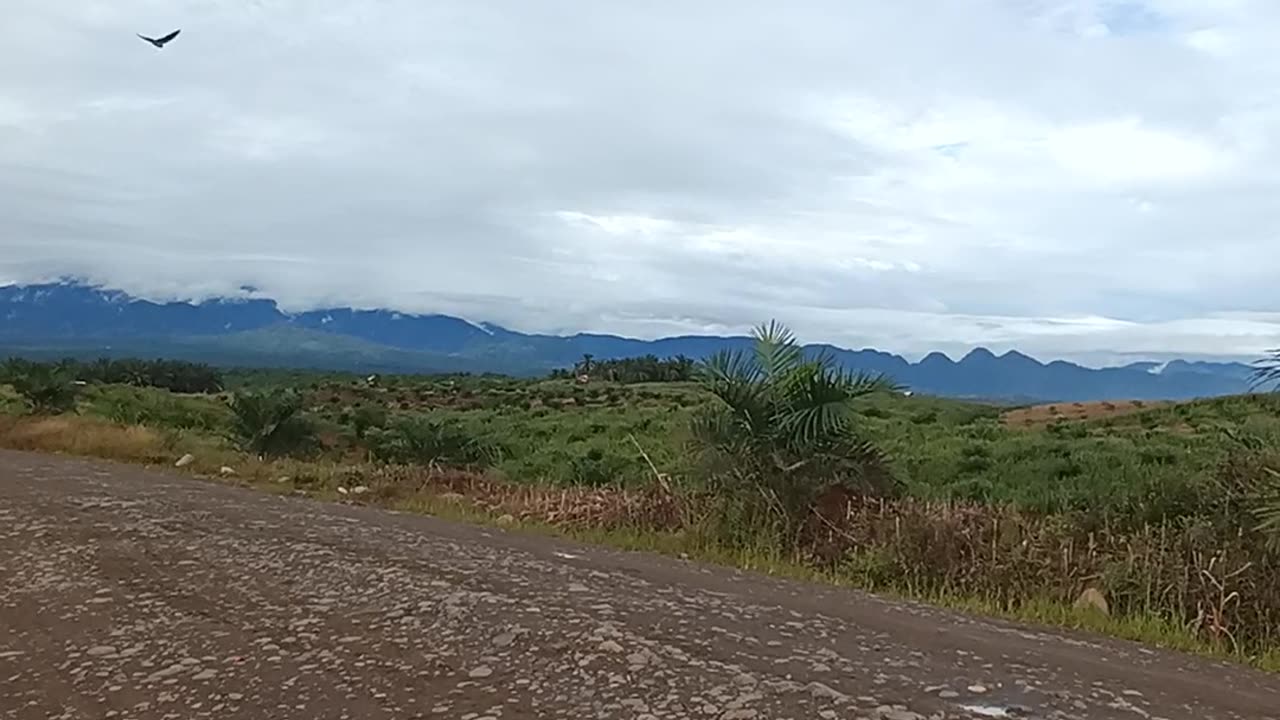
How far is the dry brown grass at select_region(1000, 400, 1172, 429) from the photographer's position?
128 feet

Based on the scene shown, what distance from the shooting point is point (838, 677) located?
18.1ft

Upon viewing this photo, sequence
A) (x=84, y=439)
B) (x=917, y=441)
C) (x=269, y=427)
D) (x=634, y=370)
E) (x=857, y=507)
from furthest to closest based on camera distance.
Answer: (x=634, y=370)
(x=917, y=441)
(x=269, y=427)
(x=84, y=439)
(x=857, y=507)

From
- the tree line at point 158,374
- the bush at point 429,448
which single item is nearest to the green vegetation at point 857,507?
the bush at point 429,448

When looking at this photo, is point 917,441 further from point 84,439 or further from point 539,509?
point 539,509

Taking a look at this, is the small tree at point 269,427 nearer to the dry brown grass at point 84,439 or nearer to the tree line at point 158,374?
the dry brown grass at point 84,439

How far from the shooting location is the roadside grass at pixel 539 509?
7.65 m

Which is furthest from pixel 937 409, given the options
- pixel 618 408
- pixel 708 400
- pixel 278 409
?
pixel 708 400

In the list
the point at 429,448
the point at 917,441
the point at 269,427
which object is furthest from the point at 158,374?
the point at 269,427

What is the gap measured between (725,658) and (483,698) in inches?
48.1

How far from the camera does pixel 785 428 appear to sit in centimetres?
1127

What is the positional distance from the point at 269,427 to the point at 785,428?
11.9m

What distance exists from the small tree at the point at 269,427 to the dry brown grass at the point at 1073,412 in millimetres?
23245

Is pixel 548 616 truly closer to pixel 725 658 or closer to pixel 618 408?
pixel 725 658

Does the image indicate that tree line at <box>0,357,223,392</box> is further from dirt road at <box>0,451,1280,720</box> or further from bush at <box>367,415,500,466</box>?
dirt road at <box>0,451,1280,720</box>
